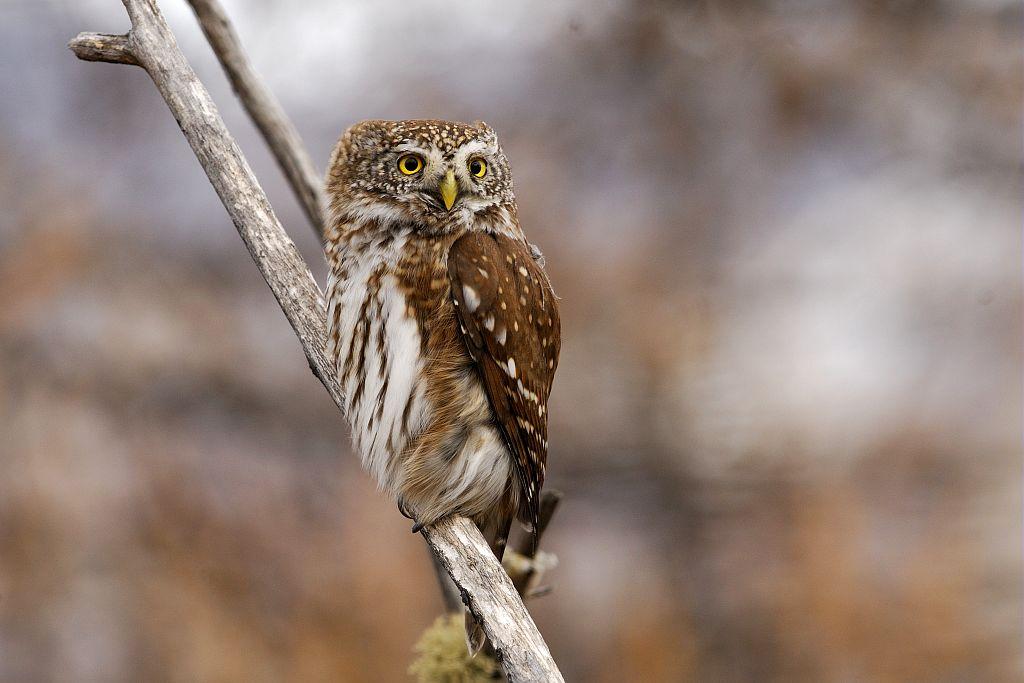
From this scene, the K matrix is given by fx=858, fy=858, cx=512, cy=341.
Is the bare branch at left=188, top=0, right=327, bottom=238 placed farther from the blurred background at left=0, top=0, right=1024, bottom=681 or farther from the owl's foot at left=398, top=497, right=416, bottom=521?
the blurred background at left=0, top=0, right=1024, bottom=681

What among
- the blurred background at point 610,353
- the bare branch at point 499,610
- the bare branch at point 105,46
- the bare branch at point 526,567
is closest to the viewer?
the bare branch at point 499,610

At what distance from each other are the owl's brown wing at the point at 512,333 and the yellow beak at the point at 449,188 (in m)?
0.09

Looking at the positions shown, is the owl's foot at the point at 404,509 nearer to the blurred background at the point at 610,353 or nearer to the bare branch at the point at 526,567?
the bare branch at the point at 526,567

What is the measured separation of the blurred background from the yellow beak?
1.47 metres

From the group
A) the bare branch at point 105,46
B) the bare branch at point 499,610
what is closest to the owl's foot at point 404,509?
the bare branch at point 499,610

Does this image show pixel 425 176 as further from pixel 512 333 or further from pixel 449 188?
pixel 512 333

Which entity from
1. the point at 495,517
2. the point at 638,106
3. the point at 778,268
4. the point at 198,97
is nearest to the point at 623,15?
the point at 638,106

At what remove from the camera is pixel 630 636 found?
3309 mm

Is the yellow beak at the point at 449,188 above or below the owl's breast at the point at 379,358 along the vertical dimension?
above

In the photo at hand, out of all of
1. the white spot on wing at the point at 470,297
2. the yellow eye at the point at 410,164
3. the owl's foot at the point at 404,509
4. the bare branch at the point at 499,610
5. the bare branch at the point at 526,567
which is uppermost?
the yellow eye at the point at 410,164

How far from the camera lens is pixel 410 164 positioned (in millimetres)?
1918

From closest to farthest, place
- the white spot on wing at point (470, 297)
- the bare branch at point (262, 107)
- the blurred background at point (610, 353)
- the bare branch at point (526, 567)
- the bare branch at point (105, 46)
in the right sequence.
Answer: the white spot on wing at point (470, 297), the bare branch at point (105, 46), the bare branch at point (526, 567), the bare branch at point (262, 107), the blurred background at point (610, 353)

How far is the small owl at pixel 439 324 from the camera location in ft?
6.13

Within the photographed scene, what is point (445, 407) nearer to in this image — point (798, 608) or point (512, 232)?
point (512, 232)
